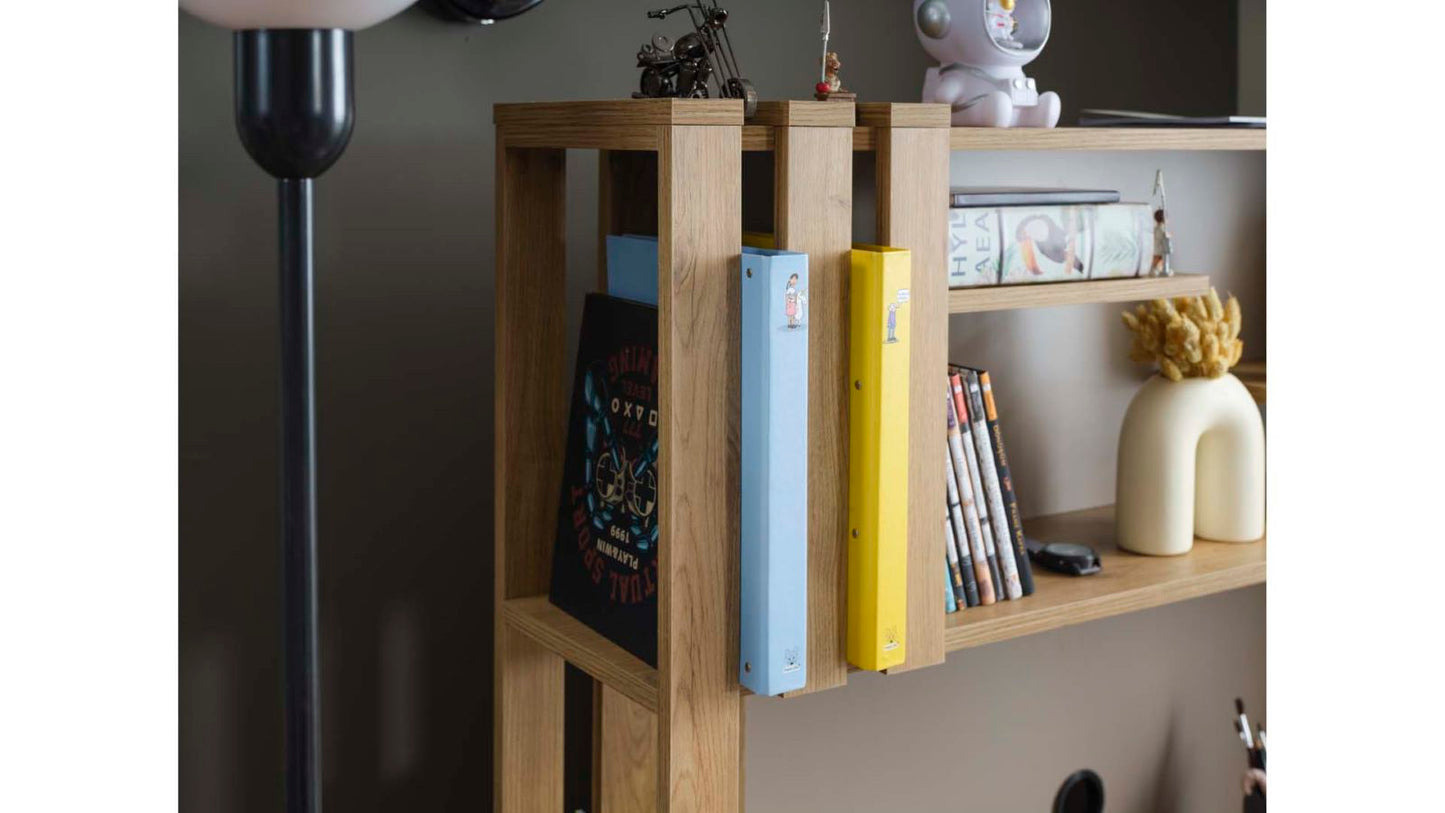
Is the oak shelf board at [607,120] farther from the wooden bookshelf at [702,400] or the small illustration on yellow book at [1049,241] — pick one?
the small illustration on yellow book at [1049,241]

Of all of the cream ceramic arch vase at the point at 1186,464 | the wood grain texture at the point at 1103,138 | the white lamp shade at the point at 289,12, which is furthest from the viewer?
the cream ceramic arch vase at the point at 1186,464

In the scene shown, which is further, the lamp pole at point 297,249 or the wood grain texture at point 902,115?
the wood grain texture at point 902,115

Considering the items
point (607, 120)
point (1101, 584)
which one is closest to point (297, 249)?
point (607, 120)

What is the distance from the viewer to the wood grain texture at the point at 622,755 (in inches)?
50.1

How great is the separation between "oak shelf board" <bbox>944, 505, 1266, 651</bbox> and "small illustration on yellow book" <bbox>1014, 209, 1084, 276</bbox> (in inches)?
13.5

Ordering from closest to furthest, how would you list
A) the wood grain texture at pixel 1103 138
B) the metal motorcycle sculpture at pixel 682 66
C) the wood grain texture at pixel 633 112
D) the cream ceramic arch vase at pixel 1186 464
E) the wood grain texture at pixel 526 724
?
the wood grain texture at pixel 633 112
the metal motorcycle sculpture at pixel 682 66
the wood grain texture at pixel 1103 138
the wood grain texture at pixel 526 724
the cream ceramic arch vase at pixel 1186 464

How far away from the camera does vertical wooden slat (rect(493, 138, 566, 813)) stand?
1.22 metres

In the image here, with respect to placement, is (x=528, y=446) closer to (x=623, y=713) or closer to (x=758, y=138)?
(x=623, y=713)

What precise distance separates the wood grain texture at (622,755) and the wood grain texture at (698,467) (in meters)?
0.19

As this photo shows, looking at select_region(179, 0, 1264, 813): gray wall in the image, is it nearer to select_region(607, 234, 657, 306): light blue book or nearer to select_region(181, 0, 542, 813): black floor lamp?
select_region(607, 234, 657, 306): light blue book

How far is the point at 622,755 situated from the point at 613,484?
318 millimetres

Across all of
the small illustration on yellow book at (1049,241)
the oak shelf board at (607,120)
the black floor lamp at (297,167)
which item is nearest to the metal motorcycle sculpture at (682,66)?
the oak shelf board at (607,120)
